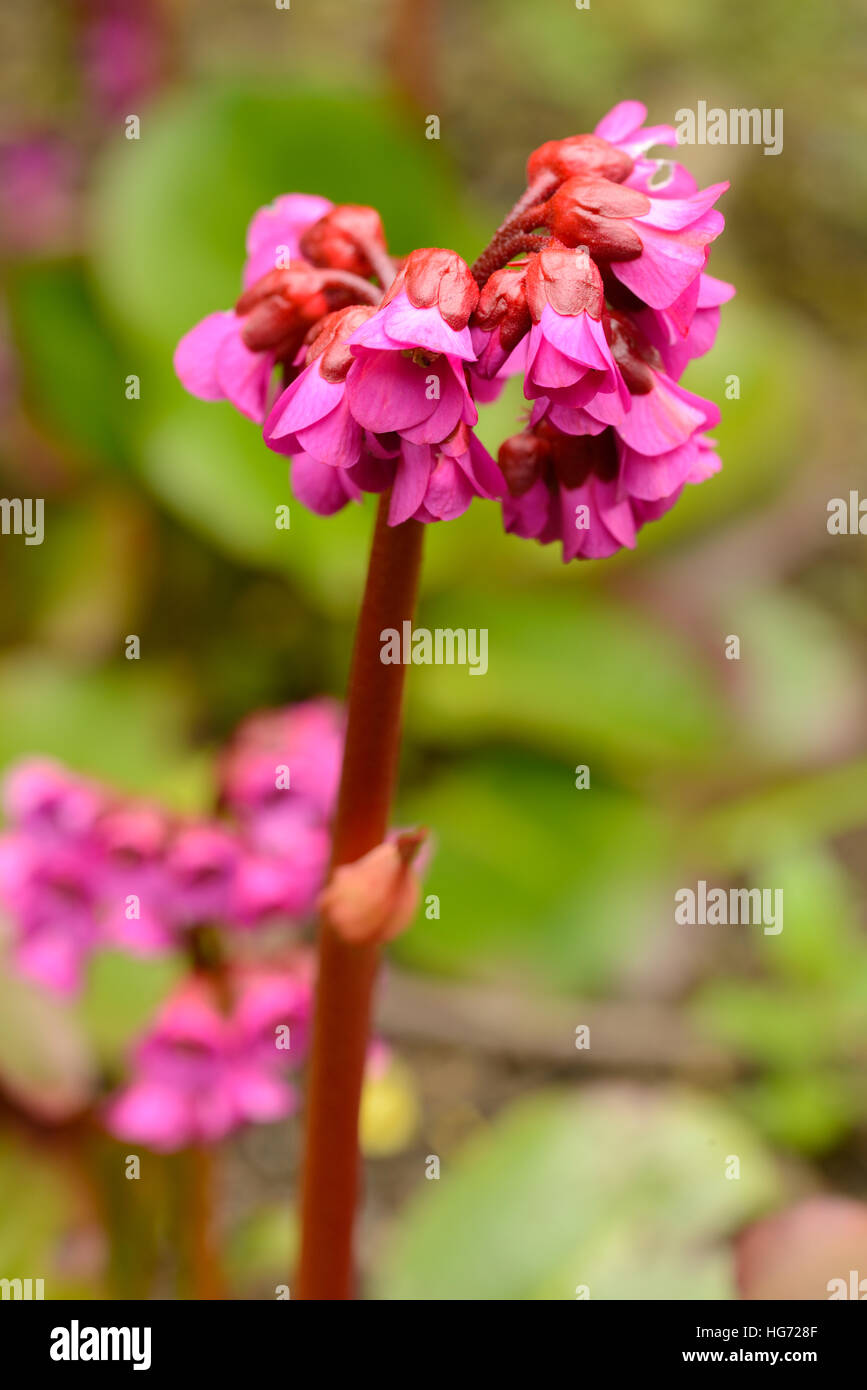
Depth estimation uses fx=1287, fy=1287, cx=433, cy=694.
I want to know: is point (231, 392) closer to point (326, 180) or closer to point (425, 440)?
point (425, 440)

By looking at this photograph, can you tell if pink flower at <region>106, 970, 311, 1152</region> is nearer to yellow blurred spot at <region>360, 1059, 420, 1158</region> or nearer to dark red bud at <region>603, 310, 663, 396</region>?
yellow blurred spot at <region>360, 1059, 420, 1158</region>

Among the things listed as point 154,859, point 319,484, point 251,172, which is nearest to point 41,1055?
point 154,859

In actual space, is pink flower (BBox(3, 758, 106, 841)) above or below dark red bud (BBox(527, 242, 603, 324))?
below

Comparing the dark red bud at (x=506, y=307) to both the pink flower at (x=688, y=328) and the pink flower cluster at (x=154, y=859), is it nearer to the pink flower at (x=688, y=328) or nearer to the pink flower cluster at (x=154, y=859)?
the pink flower at (x=688, y=328)

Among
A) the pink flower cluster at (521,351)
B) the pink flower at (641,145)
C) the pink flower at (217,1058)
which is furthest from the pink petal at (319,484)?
the pink flower at (217,1058)

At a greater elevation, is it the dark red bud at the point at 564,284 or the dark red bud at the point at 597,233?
the dark red bud at the point at 597,233

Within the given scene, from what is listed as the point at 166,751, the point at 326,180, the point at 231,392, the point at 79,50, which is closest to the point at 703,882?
the point at 166,751

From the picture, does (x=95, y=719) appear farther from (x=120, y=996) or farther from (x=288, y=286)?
(x=288, y=286)

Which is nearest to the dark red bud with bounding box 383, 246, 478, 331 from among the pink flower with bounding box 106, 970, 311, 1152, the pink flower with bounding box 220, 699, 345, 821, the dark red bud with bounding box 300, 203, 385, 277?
the dark red bud with bounding box 300, 203, 385, 277

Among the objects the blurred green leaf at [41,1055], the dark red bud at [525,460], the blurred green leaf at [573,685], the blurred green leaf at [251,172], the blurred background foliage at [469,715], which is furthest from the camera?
the blurred green leaf at [251,172]
